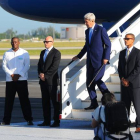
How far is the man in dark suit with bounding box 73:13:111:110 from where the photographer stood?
997 cm

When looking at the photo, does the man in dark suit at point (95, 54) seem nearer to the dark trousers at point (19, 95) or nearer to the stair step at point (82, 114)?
the stair step at point (82, 114)

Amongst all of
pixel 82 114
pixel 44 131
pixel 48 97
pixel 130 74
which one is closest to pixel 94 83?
pixel 82 114

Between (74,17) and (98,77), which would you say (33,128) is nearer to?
(98,77)

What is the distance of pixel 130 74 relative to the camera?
9477 millimetres

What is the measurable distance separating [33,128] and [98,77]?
141 centimetres

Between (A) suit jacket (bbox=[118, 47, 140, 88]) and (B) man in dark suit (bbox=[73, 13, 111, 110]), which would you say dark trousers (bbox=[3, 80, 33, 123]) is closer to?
(B) man in dark suit (bbox=[73, 13, 111, 110])

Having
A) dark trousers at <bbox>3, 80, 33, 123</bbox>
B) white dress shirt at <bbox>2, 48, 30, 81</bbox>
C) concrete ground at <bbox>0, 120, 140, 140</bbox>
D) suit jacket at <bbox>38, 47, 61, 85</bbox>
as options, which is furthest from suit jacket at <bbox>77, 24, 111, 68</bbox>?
dark trousers at <bbox>3, 80, 33, 123</bbox>

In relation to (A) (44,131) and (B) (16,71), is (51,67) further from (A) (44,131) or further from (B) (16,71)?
(A) (44,131)

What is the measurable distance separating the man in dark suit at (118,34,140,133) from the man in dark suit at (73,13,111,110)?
1.30 feet

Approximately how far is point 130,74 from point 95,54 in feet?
2.73

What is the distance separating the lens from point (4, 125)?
10727 mm

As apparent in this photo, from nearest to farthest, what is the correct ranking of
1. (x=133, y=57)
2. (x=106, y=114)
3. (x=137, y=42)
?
1. (x=106, y=114)
2. (x=133, y=57)
3. (x=137, y=42)

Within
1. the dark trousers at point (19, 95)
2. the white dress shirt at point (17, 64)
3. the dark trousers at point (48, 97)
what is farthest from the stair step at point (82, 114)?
the white dress shirt at point (17, 64)

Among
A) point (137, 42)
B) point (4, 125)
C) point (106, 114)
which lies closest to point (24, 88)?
point (4, 125)
